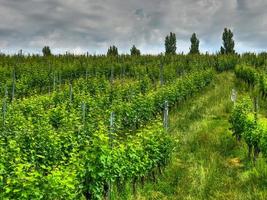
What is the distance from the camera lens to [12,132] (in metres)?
16.2

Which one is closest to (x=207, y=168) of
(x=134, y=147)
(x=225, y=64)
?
(x=134, y=147)

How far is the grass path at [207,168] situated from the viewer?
48.3ft

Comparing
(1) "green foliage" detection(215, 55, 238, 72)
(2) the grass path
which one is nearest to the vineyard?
(2) the grass path

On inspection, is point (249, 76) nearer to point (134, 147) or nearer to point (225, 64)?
point (225, 64)

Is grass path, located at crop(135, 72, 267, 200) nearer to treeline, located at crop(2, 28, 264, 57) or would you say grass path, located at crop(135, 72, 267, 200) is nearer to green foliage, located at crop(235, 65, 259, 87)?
green foliage, located at crop(235, 65, 259, 87)

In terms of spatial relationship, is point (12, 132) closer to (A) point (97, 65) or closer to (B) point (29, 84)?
(B) point (29, 84)

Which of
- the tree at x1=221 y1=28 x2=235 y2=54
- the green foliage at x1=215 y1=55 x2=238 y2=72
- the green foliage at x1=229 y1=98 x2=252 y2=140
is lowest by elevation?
the green foliage at x1=229 y1=98 x2=252 y2=140

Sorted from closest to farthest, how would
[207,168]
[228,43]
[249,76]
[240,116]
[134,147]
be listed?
[134,147] < [207,168] < [240,116] < [249,76] < [228,43]

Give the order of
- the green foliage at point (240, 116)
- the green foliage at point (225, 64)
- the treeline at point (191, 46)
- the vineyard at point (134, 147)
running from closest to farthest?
the vineyard at point (134, 147)
the green foliage at point (240, 116)
the green foliage at point (225, 64)
the treeline at point (191, 46)

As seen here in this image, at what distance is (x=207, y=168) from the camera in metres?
17.2

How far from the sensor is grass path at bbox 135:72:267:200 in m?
14.7

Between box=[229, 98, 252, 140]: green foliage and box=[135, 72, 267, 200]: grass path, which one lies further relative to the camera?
box=[229, 98, 252, 140]: green foliage

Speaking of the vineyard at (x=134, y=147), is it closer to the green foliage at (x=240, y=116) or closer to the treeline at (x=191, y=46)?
the green foliage at (x=240, y=116)

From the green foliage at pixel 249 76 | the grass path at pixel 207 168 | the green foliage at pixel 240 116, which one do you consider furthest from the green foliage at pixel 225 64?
the green foliage at pixel 240 116
